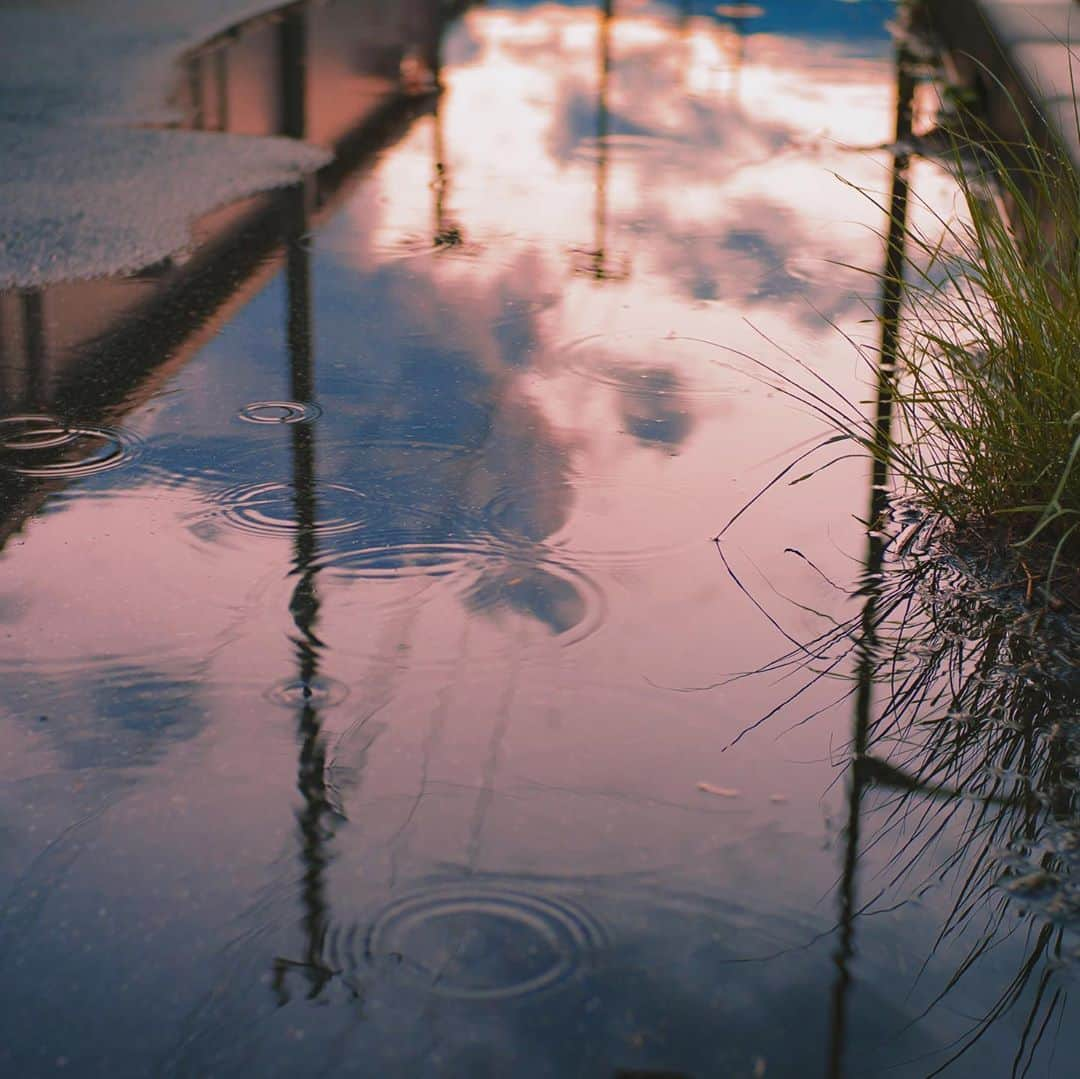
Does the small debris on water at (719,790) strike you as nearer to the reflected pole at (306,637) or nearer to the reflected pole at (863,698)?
the reflected pole at (863,698)

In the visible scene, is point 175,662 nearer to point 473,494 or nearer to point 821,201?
point 473,494

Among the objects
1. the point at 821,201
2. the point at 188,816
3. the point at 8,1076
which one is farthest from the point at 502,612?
the point at 821,201

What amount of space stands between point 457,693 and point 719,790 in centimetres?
52

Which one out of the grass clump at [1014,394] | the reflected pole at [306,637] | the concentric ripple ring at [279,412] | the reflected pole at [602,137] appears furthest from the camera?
the reflected pole at [602,137]

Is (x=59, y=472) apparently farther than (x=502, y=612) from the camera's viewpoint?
Yes

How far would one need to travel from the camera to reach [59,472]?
12.3 ft

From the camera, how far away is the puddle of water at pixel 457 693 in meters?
2.12

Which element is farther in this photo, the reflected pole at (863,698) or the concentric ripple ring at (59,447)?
the concentric ripple ring at (59,447)

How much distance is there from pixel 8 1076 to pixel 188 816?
1.91 feet

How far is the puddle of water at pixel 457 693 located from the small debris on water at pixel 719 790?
0.01 meters

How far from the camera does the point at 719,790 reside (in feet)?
8.55

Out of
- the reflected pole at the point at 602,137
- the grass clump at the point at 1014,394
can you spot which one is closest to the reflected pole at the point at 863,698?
the grass clump at the point at 1014,394

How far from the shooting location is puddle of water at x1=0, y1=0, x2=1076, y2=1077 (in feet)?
6.96

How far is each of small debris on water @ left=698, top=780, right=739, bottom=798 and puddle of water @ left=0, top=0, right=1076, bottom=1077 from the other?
0.4 inches
